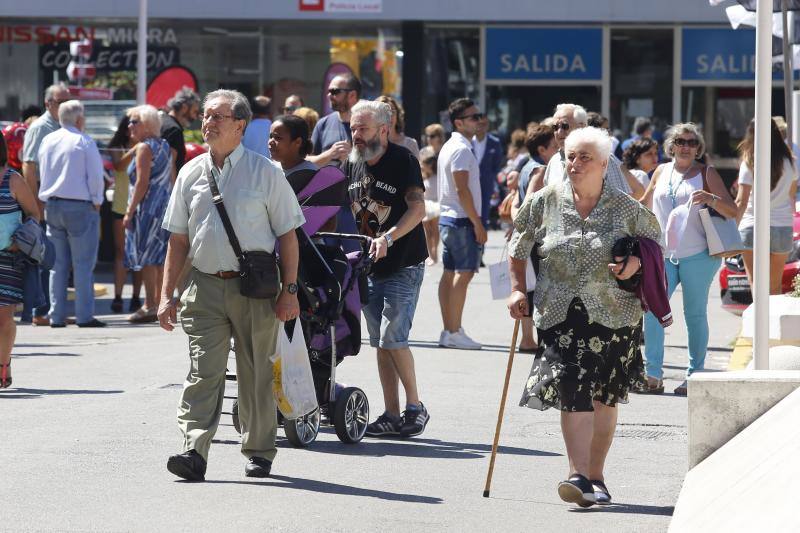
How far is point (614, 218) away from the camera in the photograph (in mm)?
6871

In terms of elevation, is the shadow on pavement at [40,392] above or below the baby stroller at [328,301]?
below

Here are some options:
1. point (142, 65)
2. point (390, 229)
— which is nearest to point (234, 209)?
point (390, 229)

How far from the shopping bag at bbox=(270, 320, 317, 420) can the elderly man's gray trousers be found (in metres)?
0.05

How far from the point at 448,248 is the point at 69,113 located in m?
4.07

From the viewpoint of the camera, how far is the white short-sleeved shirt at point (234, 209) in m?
7.11

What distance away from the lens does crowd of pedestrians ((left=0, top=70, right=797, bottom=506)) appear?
6859mm

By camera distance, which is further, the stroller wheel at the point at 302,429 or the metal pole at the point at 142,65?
the metal pole at the point at 142,65

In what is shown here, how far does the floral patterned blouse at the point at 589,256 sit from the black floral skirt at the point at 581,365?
0.05m

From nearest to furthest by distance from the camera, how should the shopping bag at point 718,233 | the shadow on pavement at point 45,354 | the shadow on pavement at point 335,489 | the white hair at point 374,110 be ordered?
the shadow on pavement at point 335,489
the white hair at point 374,110
the shopping bag at point 718,233
the shadow on pavement at point 45,354

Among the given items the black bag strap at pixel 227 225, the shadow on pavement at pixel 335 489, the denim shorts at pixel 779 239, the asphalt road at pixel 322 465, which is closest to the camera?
the asphalt road at pixel 322 465

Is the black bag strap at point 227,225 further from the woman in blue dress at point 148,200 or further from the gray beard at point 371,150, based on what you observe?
the woman in blue dress at point 148,200

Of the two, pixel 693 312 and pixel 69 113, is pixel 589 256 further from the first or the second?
pixel 69 113

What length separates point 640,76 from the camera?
2867 centimetres

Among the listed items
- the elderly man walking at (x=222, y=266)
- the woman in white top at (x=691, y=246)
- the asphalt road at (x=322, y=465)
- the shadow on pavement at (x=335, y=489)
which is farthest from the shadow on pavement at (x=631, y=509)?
the woman in white top at (x=691, y=246)
